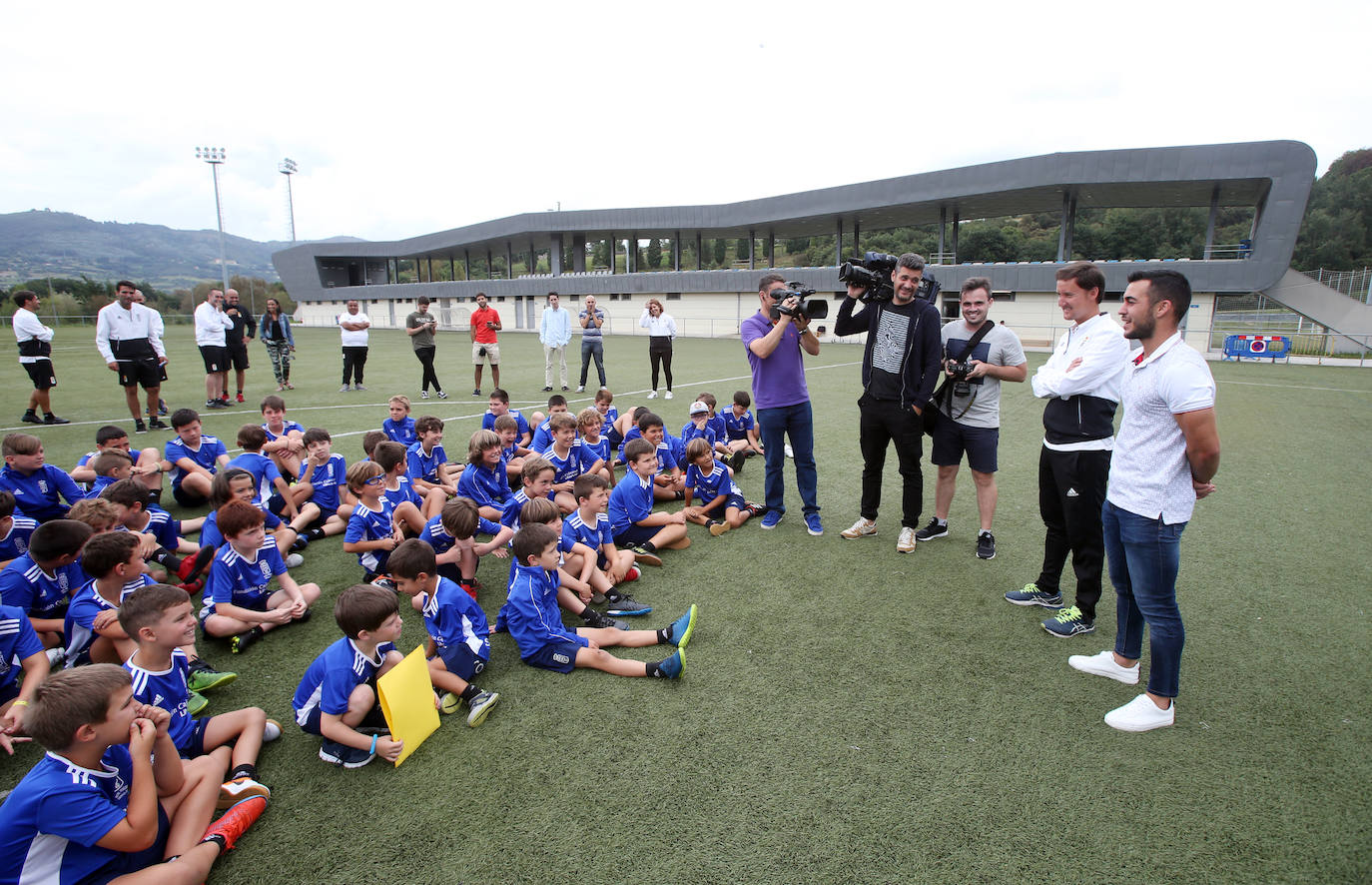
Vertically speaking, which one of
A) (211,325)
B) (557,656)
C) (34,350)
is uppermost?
(211,325)

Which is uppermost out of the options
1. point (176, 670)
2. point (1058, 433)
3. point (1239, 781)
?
point (1058, 433)

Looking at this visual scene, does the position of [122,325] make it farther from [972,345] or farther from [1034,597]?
[1034,597]

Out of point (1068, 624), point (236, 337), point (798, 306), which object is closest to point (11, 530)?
point (798, 306)

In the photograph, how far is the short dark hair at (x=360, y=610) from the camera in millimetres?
2760

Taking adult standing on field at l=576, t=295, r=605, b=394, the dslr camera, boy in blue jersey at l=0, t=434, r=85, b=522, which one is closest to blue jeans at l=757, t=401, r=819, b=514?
the dslr camera

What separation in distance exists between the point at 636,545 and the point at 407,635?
6.00 ft

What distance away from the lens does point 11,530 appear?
3984 millimetres

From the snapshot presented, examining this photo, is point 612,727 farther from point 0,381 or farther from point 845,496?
point 0,381

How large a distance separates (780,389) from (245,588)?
3976 mm

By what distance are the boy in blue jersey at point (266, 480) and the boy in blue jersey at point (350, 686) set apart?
3076mm

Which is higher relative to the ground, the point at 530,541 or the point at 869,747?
the point at 530,541

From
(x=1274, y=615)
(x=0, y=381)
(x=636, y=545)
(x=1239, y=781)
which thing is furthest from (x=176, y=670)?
(x=0, y=381)

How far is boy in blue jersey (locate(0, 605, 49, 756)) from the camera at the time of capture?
289cm

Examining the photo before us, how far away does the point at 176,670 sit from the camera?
8.79ft
